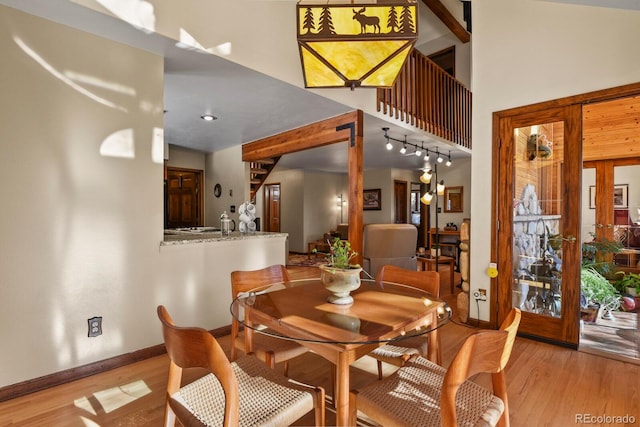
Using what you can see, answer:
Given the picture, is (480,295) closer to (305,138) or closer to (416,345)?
(416,345)

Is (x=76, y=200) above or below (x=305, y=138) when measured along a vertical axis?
below

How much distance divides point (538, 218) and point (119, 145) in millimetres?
3736

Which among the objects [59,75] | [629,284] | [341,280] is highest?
[59,75]

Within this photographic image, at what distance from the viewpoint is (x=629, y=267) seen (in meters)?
4.91

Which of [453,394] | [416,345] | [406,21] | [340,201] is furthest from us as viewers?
[340,201]

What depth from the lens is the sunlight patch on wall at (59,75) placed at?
6.81 ft

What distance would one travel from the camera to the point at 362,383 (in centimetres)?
219

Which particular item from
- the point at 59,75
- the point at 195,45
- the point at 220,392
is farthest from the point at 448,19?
the point at 220,392

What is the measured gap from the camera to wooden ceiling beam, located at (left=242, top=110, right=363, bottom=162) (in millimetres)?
3957

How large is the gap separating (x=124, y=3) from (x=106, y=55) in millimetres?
483

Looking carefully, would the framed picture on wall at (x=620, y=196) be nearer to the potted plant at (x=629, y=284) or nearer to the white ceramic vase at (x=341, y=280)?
the potted plant at (x=629, y=284)

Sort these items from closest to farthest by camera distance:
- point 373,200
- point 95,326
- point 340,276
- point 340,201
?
point 340,276, point 95,326, point 373,200, point 340,201

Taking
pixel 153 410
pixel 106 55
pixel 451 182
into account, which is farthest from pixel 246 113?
pixel 451 182

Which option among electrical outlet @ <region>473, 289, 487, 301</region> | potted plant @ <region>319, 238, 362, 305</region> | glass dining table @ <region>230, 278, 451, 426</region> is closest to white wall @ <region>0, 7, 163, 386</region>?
glass dining table @ <region>230, 278, 451, 426</region>
